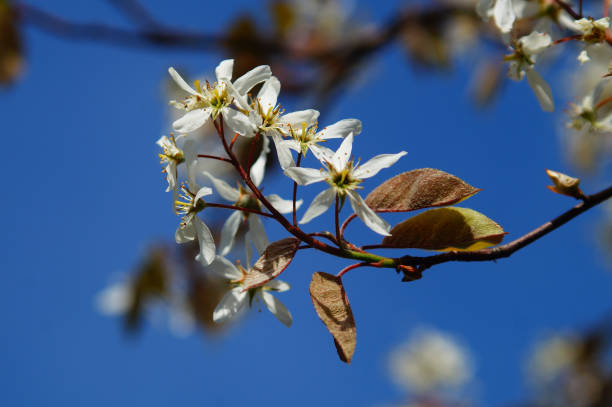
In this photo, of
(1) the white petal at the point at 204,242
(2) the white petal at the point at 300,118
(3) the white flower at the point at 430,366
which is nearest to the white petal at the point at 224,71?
(2) the white petal at the point at 300,118

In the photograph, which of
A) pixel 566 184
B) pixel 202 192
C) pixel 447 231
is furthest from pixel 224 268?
pixel 566 184

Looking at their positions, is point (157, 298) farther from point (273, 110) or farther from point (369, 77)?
point (369, 77)

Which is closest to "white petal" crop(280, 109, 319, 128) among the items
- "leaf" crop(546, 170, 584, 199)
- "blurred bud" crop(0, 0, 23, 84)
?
"leaf" crop(546, 170, 584, 199)

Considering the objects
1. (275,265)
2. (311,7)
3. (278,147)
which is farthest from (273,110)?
(311,7)

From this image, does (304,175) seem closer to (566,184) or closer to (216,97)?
(216,97)

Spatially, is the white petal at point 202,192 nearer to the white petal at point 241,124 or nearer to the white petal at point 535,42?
the white petal at point 241,124

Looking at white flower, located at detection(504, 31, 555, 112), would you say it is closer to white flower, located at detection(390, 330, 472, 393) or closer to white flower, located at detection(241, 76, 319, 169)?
white flower, located at detection(241, 76, 319, 169)

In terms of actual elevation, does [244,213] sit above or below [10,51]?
below
